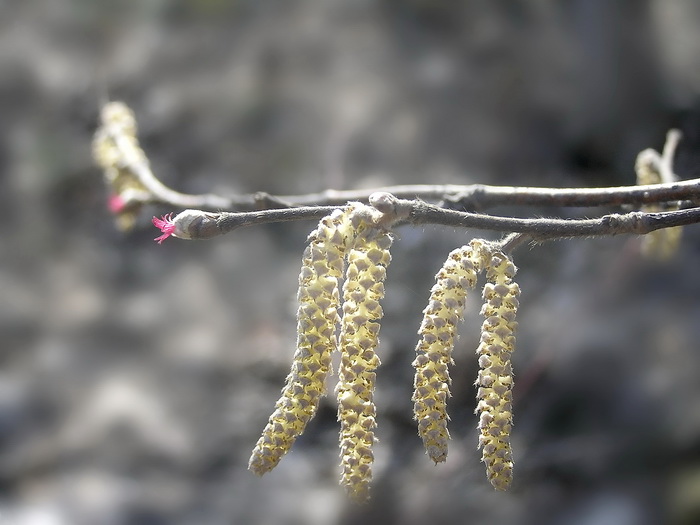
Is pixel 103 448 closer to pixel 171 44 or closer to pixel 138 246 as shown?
pixel 138 246

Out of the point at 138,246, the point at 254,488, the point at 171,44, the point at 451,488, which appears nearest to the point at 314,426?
the point at 254,488

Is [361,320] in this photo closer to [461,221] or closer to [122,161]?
[461,221]

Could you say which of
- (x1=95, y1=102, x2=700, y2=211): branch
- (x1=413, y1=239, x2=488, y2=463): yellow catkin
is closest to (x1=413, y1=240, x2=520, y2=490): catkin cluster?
(x1=413, y1=239, x2=488, y2=463): yellow catkin

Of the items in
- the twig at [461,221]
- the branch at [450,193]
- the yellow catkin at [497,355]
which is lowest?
the yellow catkin at [497,355]

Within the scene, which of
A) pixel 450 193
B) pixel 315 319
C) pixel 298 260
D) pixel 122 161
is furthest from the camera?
pixel 298 260

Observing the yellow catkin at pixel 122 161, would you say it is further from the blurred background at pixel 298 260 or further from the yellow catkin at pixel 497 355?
the blurred background at pixel 298 260

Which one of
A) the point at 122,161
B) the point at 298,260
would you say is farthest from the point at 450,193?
the point at 298,260

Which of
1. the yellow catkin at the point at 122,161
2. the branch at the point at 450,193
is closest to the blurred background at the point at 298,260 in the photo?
the branch at the point at 450,193
